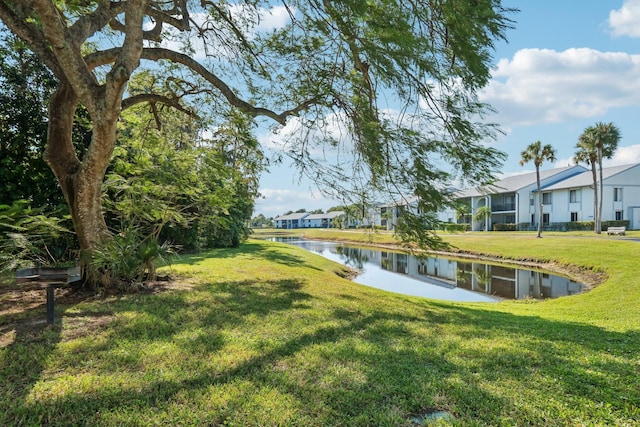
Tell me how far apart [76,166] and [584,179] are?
45246mm

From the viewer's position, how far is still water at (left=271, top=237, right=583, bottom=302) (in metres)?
13.8

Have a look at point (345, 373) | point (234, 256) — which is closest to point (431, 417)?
point (345, 373)

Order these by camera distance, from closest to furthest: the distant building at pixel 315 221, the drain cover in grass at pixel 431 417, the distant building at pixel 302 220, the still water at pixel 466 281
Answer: the drain cover in grass at pixel 431 417, the still water at pixel 466 281, the distant building at pixel 315 221, the distant building at pixel 302 220

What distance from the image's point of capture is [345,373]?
3369 mm

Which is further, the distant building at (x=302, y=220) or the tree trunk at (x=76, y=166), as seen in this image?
the distant building at (x=302, y=220)

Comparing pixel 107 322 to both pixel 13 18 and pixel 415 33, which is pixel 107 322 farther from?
pixel 415 33

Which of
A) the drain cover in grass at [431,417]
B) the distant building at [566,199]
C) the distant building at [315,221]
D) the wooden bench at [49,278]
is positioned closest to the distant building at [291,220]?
the distant building at [315,221]

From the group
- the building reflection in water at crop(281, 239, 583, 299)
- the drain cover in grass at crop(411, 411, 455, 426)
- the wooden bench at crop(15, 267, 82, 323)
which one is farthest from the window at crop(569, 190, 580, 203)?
the wooden bench at crop(15, 267, 82, 323)

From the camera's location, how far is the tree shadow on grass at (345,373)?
2.68 meters

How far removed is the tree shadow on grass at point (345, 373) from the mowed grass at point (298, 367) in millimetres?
15

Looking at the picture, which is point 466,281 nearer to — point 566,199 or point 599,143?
point 599,143

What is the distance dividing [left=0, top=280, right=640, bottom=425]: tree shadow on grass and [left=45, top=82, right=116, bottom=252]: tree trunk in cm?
175

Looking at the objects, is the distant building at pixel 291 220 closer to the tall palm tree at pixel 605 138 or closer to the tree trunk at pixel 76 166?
the tall palm tree at pixel 605 138

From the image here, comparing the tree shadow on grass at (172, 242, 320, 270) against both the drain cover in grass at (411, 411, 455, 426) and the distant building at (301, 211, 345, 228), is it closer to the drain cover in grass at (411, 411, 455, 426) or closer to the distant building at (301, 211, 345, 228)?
the drain cover in grass at (411, 411, 455, 426)
